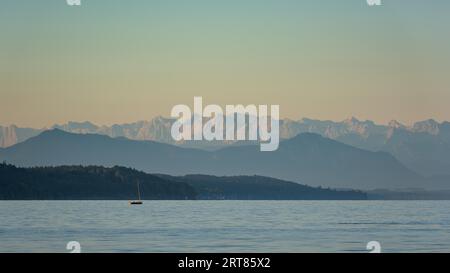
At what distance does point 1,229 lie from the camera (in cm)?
9956
